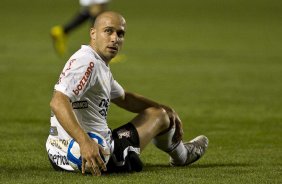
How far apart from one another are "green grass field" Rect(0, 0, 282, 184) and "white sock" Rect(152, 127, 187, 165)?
0.38ft

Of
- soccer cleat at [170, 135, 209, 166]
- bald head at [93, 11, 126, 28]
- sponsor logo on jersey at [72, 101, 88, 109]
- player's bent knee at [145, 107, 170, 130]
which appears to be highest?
bald head at [93, 11, 126, 28]

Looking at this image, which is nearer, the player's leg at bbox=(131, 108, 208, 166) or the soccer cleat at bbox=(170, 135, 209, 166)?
the player's leg at bbox=(131, 108, 208, 166)

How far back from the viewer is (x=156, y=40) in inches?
901

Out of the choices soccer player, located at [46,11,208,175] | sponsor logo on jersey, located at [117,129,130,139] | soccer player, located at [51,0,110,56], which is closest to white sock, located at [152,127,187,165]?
soccer player, located at [46,11,208,175]

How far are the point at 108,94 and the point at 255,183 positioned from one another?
1.33m

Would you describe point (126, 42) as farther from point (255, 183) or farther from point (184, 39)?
point (255, 183)

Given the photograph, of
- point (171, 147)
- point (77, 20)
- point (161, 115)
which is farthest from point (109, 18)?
point (77, 20)

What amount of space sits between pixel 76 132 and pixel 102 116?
71cm

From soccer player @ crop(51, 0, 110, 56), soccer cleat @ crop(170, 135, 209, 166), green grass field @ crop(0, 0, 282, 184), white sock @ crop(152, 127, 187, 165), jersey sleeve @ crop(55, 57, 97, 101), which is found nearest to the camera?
jersey sleeve @ crop(55, 57, 97, 101)

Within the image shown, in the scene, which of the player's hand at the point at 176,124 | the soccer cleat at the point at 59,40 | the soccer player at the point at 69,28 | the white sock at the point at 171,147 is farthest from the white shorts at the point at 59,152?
the soccer cleat at the point at 59,40

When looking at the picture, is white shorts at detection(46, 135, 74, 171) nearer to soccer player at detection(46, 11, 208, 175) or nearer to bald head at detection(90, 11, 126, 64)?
soccer player at detection(46, 11, 208, 175)

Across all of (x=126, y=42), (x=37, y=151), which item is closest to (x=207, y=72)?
(x=126, y=42)

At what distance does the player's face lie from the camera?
266 inches

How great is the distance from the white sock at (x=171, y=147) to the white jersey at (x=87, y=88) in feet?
2.00
